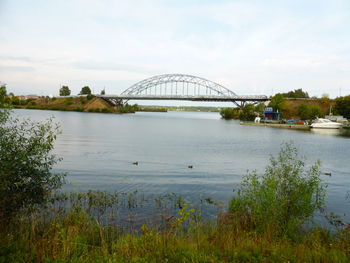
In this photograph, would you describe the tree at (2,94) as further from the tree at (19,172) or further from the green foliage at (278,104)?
the green foliage at (278,104)

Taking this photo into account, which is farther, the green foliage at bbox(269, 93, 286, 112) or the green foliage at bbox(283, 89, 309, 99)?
the green foliage at bbox(283, 89, 309, 99)

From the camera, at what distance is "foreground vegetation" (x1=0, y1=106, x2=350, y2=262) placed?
6.01 metres

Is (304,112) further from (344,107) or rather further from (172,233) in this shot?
(172,233)

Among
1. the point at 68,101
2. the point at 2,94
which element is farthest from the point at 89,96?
the point at 2,94

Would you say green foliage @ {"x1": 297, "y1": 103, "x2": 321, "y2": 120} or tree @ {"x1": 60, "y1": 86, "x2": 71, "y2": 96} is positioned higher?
tree @ {"x1": 60, "y1": 86, "x2": 71, "y2": 96}

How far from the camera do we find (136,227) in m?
9.45

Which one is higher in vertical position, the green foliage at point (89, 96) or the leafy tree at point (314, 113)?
the green foliage at point (89, 96)

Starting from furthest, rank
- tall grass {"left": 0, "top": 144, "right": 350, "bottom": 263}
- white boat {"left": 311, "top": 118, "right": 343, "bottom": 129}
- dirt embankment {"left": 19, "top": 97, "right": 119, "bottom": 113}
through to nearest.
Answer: dirt embankment {"left": 19, "top": 97, "right": 119, "bottom": 113}, white boat {"left": 311, "top": 118, "right": 343, "bottom": 129}, tall grass {"left": 0, "top": 144, "right": 350, "bottom": 263}

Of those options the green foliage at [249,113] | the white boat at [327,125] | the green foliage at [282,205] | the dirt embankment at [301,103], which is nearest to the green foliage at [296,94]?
the dirt embankment at [301,103]

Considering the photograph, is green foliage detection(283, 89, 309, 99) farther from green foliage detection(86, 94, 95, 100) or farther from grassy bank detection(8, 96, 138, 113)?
green foliage detection(86, 94, 95, 100)

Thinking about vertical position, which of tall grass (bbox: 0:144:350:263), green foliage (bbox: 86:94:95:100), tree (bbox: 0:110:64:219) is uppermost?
green foliage (bbox: 86:94:95:100)

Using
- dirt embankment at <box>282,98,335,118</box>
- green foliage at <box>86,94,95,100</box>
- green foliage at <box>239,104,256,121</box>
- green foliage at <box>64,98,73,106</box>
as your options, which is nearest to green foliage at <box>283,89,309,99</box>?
dirt embankment at <box>282,98,335,118</box>

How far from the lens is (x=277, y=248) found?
20.9ft

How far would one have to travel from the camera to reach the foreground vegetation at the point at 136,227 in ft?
19.7
